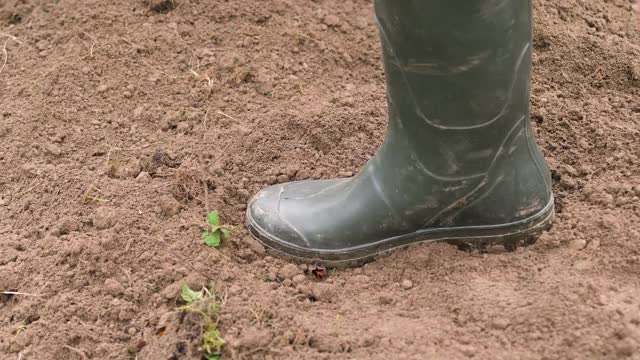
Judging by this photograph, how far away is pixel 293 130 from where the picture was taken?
80.6 inches

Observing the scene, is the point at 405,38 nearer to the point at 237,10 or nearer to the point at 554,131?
the point at 554,131

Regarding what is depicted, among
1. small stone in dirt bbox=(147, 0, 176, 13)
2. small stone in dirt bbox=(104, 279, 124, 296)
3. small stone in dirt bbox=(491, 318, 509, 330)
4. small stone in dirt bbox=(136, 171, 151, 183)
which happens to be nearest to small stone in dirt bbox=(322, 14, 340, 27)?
small stone in dirt bbox=(147, 0, 176, 13)

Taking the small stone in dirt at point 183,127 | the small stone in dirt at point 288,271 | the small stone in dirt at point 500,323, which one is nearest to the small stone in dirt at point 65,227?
the small stone in dirt at point 183,127

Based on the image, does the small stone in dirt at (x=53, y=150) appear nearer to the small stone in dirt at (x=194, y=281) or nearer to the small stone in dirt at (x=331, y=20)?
the small stone in dirt at (x=194, y=281)

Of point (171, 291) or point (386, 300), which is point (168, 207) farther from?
point (386, 300)

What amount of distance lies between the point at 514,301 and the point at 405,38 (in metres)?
0.57

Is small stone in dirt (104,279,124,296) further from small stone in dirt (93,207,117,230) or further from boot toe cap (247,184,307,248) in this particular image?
boot toe cap (247,184,307,248)

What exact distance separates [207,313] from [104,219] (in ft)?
1.43

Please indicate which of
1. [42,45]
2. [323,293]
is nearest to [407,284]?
[323,293]

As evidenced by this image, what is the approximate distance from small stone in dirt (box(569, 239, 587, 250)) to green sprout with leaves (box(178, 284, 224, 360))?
789 mm

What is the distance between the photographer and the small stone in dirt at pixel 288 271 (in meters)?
1.67

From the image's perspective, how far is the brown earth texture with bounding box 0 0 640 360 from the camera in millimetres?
1484

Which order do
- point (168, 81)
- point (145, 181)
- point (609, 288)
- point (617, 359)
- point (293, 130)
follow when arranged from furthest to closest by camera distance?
point (168, 81), point (293, 130), point (145, 181), point (609, 288), point (617, 359)

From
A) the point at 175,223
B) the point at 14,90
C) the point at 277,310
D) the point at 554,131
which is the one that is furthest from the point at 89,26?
the point at 554,131
